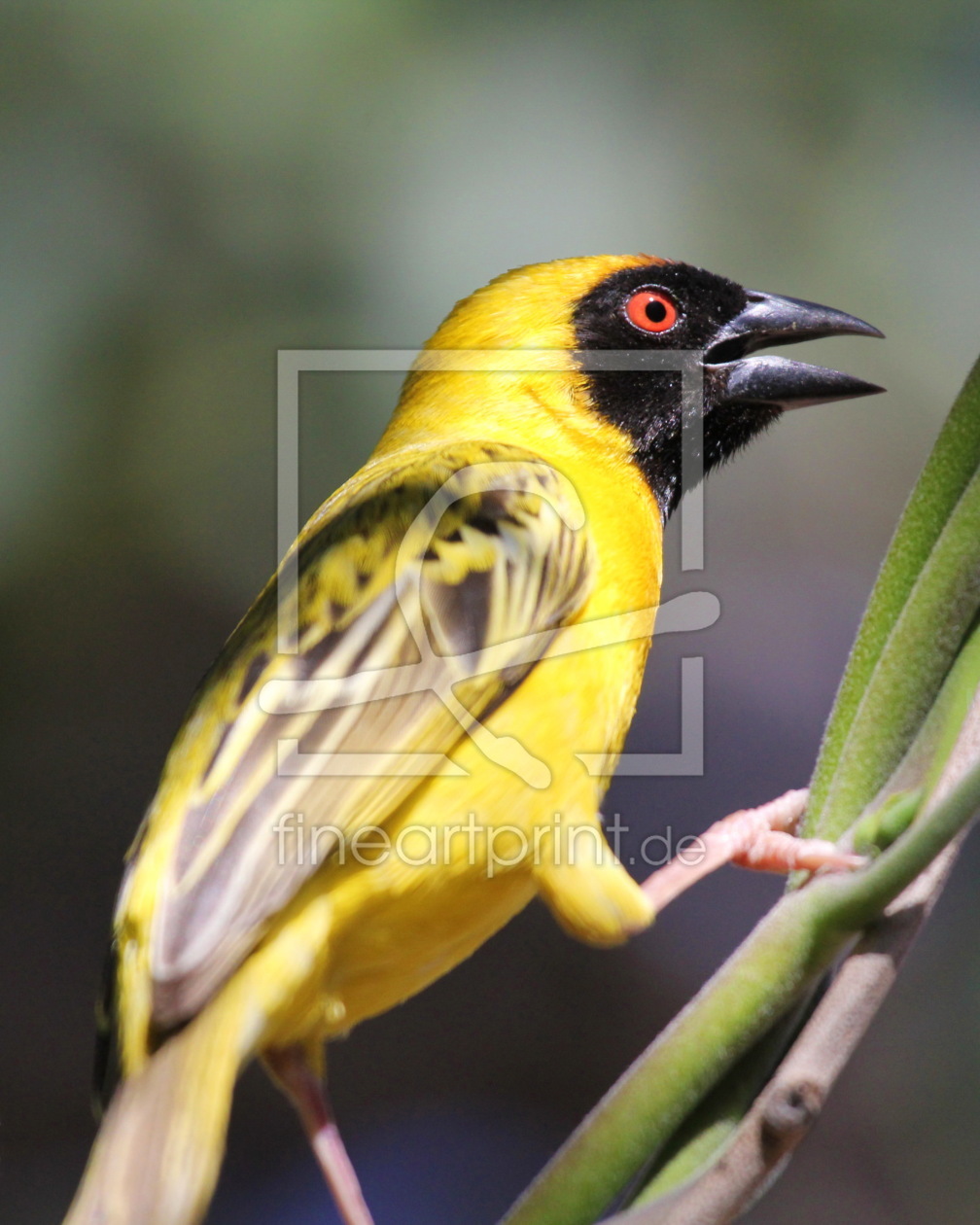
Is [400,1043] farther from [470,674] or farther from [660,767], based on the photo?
[470,674]

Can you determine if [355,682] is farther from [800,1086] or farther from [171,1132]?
[800,1086]

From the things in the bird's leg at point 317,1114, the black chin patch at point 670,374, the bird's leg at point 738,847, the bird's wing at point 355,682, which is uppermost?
the black chin patch at point 670,374

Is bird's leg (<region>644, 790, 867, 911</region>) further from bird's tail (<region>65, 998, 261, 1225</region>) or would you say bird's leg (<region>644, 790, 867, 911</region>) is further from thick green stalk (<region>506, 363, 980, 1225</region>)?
bird's tail (<region>65, 998, 261, 1225</region>)

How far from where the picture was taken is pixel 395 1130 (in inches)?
167

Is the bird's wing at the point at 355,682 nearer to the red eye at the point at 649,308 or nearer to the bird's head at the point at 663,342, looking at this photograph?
the bird's head at the point at 663,342

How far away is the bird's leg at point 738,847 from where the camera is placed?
1858 mm

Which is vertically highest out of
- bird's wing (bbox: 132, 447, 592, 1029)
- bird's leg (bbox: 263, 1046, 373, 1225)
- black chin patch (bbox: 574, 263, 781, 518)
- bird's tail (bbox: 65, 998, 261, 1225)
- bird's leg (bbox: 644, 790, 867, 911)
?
black chin patch (bbox: 574, 263, 781, 518)

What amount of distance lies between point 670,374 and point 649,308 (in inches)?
5.8

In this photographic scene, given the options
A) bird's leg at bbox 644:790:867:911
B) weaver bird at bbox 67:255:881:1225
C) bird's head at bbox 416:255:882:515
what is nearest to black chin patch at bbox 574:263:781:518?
bird's head at bbox 416:255:882:515

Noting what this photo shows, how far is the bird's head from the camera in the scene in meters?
2.55

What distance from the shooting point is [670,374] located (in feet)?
8.62

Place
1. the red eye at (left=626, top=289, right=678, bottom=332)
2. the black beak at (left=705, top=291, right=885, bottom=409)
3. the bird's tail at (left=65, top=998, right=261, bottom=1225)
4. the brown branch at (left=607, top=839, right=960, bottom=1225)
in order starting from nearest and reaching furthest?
the brown branch at (left=607, top=839, right=960, bottom=1225), the bird's tail at (left=65, top=998, right=261, bottom=1225), the black beak at (left=705, top=291, right=885, bottom=409), the red eye at (left=626, top=289, right=678, bottom=332)

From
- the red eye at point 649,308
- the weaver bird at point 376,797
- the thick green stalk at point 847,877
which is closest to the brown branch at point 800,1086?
the thick green stalk at point 847,877

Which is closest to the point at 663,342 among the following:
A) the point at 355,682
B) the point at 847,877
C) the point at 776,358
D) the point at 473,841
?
the point at 776,358
